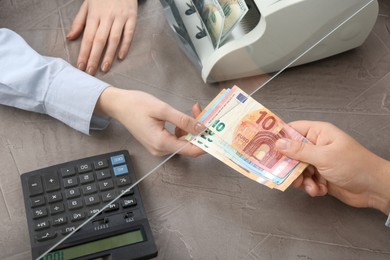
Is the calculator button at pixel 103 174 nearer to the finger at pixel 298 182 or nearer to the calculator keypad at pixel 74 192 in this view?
the calculator keypad at pixel 74 192

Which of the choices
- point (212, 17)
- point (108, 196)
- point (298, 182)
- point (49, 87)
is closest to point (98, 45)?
point (49, 87)

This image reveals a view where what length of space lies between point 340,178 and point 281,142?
0.38 ft

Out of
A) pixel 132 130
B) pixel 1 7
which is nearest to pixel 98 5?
pixel 1 7

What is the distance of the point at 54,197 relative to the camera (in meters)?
0.88

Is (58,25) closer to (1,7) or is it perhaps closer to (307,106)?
(1,7)

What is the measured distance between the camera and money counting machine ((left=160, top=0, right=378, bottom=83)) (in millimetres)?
931

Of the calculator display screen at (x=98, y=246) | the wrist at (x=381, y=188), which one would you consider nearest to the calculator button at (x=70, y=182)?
the calculator display screen at (x=98, y=246)

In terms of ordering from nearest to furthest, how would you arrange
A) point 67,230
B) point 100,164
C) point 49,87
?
point 67,230
point 100,164
point 49,87

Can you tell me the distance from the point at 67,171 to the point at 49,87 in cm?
19

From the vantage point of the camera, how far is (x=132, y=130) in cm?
97

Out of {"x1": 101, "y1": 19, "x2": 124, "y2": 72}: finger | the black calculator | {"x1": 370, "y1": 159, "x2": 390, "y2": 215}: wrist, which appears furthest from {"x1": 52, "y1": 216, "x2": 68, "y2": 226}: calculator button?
{"x1": 370, "y1": 159, "x2": 390, "y2": 215}: wrist

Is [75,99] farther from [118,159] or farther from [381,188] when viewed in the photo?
[381,188]

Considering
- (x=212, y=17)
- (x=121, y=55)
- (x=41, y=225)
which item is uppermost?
(x=212, y=17)

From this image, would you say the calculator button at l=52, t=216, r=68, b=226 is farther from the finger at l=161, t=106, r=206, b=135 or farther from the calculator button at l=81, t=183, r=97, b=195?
the finger at l=161, t=106, r=206, b=135
